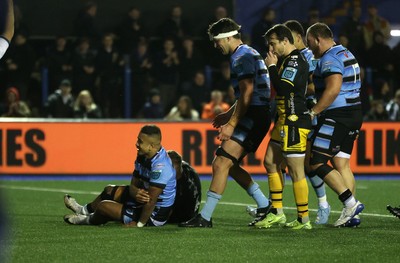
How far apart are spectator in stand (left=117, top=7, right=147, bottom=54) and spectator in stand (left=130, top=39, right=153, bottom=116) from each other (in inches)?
16.0

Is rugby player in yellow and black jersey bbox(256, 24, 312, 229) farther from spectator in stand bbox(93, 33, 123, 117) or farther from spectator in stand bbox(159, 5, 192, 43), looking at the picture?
spectator in stand bbox(159, 5, 192, 43)

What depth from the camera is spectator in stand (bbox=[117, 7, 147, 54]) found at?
73.9ft

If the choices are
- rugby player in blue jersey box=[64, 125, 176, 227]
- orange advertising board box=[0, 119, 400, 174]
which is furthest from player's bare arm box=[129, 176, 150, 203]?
orange advertising board box=[0, 119, 400, 174]

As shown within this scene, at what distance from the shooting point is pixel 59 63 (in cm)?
2172

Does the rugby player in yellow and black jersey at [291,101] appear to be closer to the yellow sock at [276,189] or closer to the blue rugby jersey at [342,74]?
the blue rugby jersey at [342,74]

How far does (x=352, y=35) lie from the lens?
2258cm

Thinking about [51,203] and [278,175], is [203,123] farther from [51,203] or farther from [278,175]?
[278,175]

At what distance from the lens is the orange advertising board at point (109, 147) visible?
19.2 metres

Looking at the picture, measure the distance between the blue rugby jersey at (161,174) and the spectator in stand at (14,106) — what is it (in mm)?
10004

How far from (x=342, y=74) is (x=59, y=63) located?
1169 cm

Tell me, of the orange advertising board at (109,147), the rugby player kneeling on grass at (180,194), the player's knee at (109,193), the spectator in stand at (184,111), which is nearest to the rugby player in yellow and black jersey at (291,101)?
the rugby player kneeling on grass at (180,194)

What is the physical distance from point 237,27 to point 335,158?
181cm

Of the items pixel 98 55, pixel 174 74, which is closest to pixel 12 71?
pixel 98 55

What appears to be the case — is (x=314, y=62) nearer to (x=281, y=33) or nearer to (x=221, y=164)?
(x=281, y=33)
